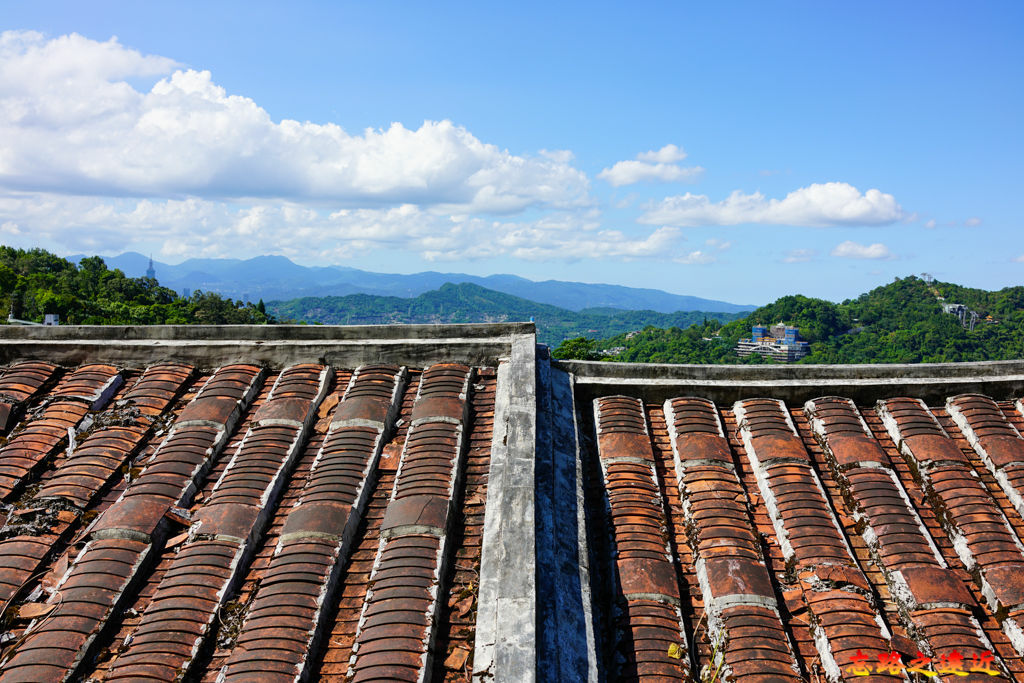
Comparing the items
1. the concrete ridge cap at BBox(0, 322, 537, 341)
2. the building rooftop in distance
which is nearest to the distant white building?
the building rooftop in distance

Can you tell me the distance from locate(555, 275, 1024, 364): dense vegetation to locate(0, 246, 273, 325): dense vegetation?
55.5m

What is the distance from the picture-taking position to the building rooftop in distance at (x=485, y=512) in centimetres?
420

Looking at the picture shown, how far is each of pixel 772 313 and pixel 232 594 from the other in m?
161

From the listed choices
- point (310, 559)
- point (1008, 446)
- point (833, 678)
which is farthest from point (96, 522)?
point (1008, 446)

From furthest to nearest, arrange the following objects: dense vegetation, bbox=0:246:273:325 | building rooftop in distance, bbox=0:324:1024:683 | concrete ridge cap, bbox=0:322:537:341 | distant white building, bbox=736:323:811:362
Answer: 1. distant white building, bbox=736:323:811:362
2. dense vegetation, bbox=0:246:273:325
3. concrete ridge cap, bbox=0:322:537:341
4. building rooftop in distance, bbox=0:324:1024:683

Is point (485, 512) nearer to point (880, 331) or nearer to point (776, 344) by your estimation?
point (776, 344)

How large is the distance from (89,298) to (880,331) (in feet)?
431

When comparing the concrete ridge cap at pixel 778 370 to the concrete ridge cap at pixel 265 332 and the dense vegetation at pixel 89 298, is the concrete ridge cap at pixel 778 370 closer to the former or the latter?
the concrete ridge cap at pixel 265 332

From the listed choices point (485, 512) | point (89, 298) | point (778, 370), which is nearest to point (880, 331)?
point (89, 298)

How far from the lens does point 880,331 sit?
4980 inches

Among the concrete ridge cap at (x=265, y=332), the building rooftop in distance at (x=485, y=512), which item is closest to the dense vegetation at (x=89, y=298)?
the concrete ridge cap at (x=265, y=332)

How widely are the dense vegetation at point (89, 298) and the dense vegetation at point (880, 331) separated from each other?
182 feet

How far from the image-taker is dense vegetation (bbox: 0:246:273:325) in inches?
2427

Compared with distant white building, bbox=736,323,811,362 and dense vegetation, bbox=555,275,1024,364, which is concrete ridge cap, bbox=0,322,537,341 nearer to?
dense vegetation, bbox=555,275,1024,364
